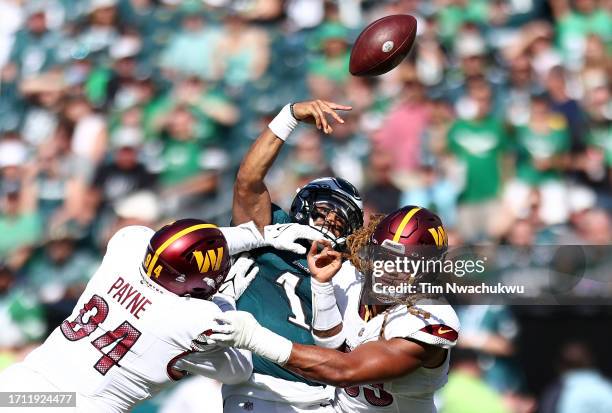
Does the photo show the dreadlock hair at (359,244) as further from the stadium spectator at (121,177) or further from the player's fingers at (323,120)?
the stadium spectator at (121,177)

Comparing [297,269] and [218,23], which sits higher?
[297,269]

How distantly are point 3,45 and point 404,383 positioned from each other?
Answer: 6249mm

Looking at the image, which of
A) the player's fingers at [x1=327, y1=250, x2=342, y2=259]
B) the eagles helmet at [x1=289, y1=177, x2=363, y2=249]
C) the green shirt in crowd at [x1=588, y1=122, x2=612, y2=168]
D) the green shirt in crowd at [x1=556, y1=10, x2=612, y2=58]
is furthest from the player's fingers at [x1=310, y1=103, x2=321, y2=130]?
the green shirt in crowd at [x1=556, y1=10, x2=612, y2=58]

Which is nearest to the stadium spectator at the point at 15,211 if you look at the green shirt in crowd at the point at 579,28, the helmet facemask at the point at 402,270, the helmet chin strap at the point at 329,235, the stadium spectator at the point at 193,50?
the stadium spectator at the point at 193,50

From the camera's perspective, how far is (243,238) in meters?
4.45

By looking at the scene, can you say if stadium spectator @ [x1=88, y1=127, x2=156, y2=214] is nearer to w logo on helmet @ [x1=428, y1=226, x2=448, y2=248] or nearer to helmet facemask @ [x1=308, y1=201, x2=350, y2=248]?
helmet facemask @ [x1=308, y1=201, x2=350, y2=248]

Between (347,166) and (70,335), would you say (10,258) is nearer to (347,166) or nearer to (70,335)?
(347,166)

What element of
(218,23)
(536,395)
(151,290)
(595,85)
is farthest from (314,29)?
(151,290)

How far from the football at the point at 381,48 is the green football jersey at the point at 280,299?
1118 mm

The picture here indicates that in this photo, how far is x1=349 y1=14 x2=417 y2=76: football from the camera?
16.6 ft

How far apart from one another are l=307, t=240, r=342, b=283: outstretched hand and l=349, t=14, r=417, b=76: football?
1403 millimetres

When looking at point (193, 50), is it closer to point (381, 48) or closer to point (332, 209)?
point (381, 48)

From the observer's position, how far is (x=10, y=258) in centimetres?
724

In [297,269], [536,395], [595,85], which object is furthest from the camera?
[595,85]
